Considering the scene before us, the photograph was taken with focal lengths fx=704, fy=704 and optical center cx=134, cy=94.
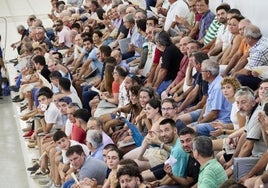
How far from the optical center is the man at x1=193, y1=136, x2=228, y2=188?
224 inches

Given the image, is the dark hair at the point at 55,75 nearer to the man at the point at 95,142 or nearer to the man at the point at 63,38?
the man at the point at 95,142

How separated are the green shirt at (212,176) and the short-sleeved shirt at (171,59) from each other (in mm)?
3556

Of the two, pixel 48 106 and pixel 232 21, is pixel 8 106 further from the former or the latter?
pixel 232 21

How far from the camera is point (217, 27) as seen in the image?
30.4 ft

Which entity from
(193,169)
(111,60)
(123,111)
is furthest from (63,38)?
(193,169)

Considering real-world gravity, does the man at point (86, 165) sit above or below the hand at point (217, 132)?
below

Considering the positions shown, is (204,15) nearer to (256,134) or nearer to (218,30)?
(218,30)

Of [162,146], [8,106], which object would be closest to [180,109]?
[162,146]

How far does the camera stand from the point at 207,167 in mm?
5715

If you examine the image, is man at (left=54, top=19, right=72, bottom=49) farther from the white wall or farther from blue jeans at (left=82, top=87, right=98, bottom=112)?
the white wall

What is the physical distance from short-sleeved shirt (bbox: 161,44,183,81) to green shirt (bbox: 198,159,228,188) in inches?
140

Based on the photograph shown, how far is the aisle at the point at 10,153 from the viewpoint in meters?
9.83

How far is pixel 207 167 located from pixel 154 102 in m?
1.84

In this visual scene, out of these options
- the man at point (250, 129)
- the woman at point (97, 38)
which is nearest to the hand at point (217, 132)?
the man at point (250, 129)
